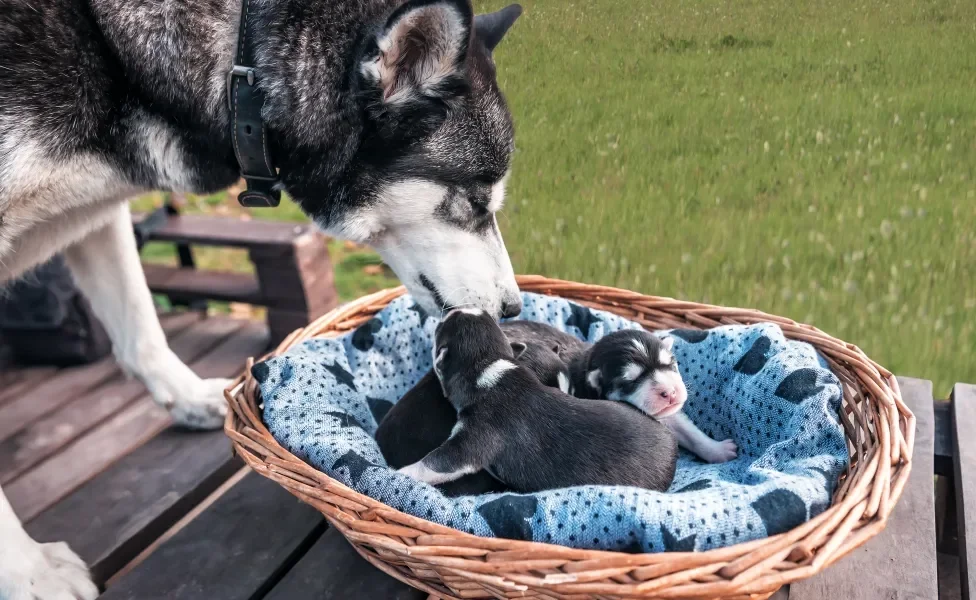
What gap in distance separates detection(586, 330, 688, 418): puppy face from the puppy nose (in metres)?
0.24

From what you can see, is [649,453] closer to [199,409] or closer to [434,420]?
[434,420]

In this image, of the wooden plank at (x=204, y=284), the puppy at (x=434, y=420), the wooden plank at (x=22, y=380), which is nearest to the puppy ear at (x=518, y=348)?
the puppy at (x=434, y=420)

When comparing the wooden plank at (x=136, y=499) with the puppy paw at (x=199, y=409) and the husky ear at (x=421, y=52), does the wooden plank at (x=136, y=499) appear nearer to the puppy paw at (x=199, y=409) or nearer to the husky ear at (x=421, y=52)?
the puppy paw at (x=199, y=409)

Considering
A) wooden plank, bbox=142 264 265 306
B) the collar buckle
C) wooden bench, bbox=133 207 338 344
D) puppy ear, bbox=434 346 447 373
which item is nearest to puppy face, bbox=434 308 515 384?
puppy ear, bbox=434 346 447 373

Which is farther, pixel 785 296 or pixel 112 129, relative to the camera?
pixel 785 296

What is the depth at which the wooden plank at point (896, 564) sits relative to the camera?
1394 mm

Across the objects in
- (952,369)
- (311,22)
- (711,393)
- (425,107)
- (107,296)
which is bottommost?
(952,369)

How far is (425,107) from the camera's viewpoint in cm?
164

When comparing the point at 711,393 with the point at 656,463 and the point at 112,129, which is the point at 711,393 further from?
the point at 112,129

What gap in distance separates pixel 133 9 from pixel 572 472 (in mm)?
1371

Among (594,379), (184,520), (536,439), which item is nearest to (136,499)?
(184,520)

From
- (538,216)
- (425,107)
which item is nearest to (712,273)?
(538,216)

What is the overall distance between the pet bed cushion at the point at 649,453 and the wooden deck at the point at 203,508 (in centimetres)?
21

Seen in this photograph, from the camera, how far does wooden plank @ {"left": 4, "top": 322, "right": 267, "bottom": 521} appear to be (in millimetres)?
2115
